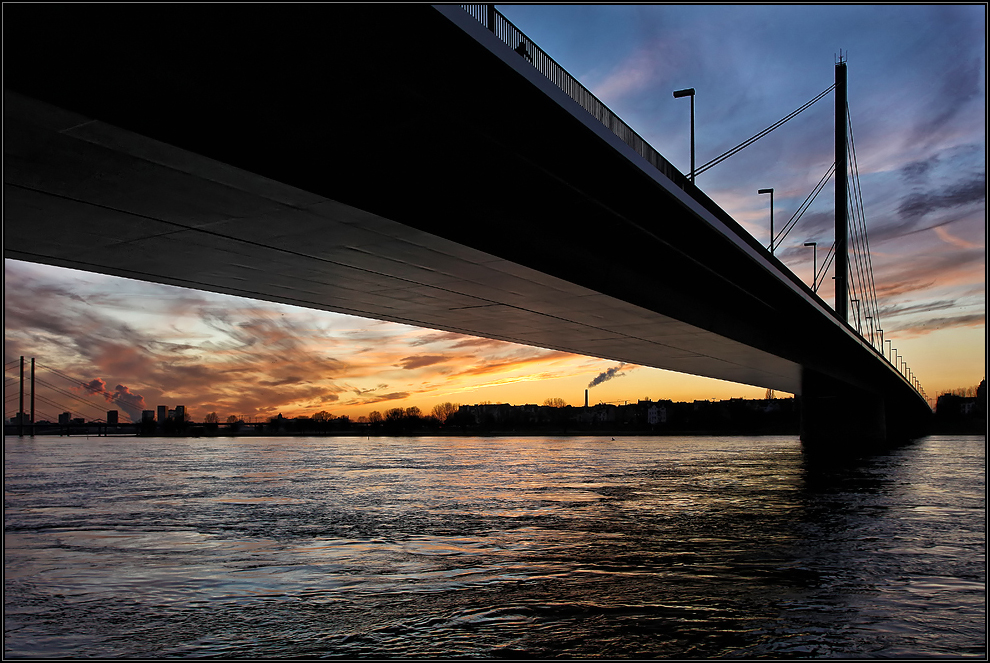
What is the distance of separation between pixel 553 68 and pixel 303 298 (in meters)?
14.5

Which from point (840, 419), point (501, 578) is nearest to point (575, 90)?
point (501, 578)

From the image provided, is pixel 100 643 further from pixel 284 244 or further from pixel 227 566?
pixel 284 244

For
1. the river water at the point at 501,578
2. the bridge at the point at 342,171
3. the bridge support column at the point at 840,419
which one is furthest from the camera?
the bridge support column at the point at 840,419

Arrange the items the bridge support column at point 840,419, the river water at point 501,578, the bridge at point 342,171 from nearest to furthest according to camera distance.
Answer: the river water at point 501,578 < the bridge at point 342,171 < the bridge support column at point 840,419

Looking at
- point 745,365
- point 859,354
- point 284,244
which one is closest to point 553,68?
point 284,244

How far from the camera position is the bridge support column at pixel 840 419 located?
67.0 metres

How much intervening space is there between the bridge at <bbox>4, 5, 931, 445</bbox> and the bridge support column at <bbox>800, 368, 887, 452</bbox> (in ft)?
140

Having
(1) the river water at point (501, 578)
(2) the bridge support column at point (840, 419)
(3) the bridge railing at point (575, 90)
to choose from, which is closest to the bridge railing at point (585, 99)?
(3) the bridge railing at point (575, 90)

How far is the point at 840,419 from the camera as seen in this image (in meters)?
67.5

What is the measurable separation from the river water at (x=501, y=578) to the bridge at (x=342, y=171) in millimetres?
6144

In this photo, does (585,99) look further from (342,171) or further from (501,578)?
(501,578)

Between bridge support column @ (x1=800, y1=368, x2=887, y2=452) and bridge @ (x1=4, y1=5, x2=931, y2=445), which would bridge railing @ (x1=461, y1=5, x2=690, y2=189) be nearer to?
bridge @ (x1=4, y1=5, x2=931, y2=445)

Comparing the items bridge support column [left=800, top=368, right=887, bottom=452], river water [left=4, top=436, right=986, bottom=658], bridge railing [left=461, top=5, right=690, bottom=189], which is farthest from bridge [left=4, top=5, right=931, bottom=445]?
bridge support column [left=800, top=368, right=887, bottom=452]

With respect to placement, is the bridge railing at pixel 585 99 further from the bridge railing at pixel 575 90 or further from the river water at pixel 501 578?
the river water at pixel 501 578
